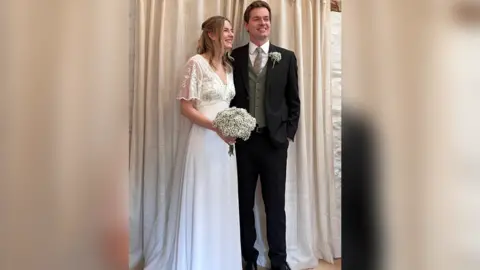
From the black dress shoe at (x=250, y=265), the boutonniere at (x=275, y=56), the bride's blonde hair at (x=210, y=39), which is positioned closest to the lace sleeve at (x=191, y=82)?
the bride's blonde hair at (x=210, y=39)

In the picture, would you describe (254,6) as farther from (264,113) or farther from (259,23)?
(264,113)

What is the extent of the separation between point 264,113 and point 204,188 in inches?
15.3

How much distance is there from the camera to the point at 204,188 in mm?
1403

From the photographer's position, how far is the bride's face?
1492 mm

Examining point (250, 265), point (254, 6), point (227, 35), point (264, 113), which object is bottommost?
point (250, 265)

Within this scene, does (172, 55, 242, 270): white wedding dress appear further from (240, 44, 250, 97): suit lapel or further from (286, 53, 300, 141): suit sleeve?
(286, 53, 300, 141): suit sleeve

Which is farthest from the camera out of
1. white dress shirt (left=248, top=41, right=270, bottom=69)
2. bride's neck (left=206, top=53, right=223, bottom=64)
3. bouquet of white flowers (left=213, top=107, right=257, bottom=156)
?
white dress shirt (left=248, top=41, right=270, bottom=69)

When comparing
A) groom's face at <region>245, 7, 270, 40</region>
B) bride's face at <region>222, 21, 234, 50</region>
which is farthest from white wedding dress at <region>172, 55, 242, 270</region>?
groom's face at <region>245, 7, 270, 40</region>

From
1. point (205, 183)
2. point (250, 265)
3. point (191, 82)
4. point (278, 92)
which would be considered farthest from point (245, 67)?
point (250, 265)

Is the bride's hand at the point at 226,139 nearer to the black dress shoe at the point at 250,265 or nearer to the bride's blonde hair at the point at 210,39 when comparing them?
the bride's blonde hair at the point at 210,39

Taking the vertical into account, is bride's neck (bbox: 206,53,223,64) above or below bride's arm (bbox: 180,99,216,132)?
above

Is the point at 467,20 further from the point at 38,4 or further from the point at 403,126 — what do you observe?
the point at 38,4

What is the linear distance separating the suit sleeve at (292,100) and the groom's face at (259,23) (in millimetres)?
159

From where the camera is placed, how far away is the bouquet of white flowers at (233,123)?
1.35 metres
